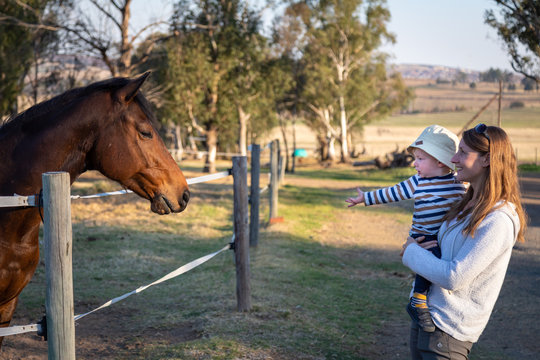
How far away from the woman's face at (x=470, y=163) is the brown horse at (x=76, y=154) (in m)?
1.56

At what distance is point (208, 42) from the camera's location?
77.9ft

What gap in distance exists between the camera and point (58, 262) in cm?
221

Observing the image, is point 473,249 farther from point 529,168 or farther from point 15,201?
point 529,168

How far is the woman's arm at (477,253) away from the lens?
206cm

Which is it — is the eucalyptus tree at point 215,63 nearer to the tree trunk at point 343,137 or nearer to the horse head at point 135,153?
the tree trunk at point 343,137

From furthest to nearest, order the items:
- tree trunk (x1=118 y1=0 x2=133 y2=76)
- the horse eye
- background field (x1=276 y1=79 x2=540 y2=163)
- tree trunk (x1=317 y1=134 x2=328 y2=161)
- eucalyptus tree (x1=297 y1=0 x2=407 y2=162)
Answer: background field (x1=276 y1=79 x2=540 y2=163), tree trunk (x1=317 y1=134 x2=328 y2=161), eucalyptus tree (x1=297 y1=0 x2=407 y2=162), tree trunk (x1=118 y1=0 x2=133 y2=76), the horse eye

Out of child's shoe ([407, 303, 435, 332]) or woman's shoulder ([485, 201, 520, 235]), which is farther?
child's shoe ([407, 303, 435, 332])

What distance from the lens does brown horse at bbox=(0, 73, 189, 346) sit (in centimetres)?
261

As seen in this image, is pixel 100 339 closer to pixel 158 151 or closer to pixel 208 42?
pixel 158 151

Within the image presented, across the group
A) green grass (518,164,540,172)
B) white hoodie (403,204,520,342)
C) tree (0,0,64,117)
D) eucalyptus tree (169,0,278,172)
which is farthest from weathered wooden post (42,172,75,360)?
green grass (518,164,540,172)

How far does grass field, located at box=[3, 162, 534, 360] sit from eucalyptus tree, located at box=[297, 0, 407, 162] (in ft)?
77.7

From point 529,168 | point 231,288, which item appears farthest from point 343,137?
point 231,288

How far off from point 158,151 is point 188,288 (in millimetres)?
A: 3299

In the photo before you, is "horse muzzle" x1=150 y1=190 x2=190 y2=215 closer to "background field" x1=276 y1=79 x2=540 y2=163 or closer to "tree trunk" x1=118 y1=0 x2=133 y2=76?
"tree trunk" x1=118 y1=0 x2=133 y2=76
